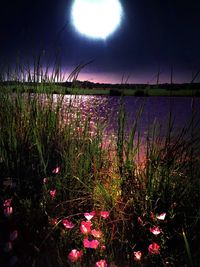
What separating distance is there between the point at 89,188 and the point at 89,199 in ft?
0.58

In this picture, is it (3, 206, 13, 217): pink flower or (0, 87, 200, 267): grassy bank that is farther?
(3, 206, 13, 217): pink flower

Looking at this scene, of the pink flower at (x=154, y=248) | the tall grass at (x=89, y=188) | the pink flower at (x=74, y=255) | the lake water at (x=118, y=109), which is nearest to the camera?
the pink flower at (x=74, y=255)

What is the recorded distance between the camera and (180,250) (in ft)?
5.88

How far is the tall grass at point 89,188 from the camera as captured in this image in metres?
1.79

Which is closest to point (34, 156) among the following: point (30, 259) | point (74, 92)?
point (74, 92)

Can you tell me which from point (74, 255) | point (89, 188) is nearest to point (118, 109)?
point (89, 188)

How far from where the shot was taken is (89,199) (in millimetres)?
2225

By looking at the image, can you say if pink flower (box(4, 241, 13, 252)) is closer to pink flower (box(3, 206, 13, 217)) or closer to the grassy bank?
the grassy bank

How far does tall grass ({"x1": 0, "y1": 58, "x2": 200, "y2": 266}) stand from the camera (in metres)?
1.79

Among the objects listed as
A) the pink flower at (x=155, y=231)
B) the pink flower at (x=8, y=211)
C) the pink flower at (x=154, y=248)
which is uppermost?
the pink flower at (x=8, y=211)

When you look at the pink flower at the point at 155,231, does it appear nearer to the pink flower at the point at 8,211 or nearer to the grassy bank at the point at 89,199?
the grassy bank at the point at 89,199

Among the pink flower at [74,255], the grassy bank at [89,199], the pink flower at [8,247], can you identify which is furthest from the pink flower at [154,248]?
the pink flower at [8,247]

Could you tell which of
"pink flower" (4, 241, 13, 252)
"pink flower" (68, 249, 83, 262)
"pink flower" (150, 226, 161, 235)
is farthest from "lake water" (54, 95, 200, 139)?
"pink flower" (4, 241, 13, 252)

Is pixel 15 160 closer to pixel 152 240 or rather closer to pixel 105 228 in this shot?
pixel 105 228
